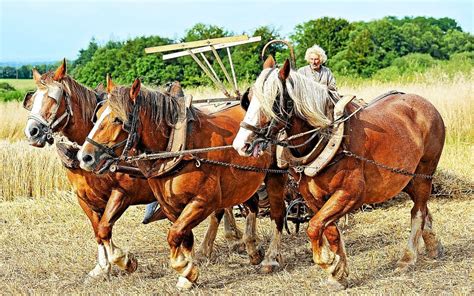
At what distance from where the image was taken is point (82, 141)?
6.16 meters

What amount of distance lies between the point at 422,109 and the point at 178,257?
2.44m

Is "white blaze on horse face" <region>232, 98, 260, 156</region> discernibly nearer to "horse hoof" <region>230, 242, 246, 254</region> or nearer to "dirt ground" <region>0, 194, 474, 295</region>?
"dirt ground" <region>0, 194, 474, 295</region>

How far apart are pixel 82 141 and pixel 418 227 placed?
2.97 metres

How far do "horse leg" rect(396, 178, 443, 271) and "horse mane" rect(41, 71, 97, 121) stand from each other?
2829 millimetres

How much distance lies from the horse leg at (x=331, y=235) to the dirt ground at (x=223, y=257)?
20 centimetres

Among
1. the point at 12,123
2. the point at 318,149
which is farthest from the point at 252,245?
the point at 12,123

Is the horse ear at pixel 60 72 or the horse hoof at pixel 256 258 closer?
the horse ear at pixel 60 72

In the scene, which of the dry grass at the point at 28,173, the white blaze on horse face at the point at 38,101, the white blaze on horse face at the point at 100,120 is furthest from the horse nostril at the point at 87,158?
the dry grass at the point at 28,173

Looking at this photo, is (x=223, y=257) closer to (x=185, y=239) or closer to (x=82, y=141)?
(x=185, y=239)

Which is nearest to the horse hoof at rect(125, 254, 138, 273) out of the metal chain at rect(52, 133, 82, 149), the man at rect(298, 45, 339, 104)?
the metal chain at rect(52, 133, 82, 149)

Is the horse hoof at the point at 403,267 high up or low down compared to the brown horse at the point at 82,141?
down

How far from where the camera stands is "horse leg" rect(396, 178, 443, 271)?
6.30 meters

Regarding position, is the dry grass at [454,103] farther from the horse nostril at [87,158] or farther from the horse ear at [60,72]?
the horse nostril at [87,158]

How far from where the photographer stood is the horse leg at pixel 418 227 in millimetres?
6301
